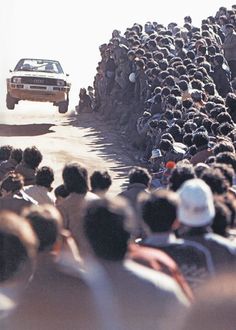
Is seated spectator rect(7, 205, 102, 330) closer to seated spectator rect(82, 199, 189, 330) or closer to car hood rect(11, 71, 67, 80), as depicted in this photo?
seated spectator rect(82, 199, 189, 330)

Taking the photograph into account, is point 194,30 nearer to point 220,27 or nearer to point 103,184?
point 220,27

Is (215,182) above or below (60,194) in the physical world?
above

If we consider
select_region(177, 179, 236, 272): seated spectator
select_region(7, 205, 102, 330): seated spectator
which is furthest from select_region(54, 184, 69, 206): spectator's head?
select_region(7, 205, 102, 330): seated spectator

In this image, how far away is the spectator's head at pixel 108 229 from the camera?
19.4 ft

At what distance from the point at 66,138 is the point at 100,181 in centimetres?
1349

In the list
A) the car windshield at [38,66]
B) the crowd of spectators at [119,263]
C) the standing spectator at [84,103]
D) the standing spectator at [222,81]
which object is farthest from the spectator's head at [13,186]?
the standing spectator at [84,103]

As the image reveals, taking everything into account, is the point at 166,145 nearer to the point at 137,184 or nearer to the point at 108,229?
the point at 137,184

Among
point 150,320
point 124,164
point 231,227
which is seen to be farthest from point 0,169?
point 124,164

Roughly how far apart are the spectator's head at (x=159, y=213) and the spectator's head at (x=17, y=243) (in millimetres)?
800

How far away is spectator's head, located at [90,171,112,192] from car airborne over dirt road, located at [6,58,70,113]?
15.8 m

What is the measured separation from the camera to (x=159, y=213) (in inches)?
257

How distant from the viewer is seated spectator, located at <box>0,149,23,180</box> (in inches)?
433

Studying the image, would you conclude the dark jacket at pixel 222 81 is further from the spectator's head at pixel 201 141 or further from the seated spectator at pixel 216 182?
the seated spectator at pixel 216 182

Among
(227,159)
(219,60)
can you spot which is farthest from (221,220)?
(219,60)
